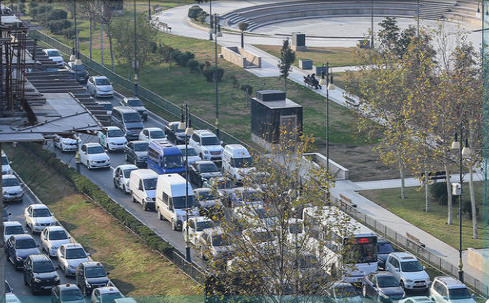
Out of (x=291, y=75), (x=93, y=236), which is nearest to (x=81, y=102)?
(x=93, y=236)

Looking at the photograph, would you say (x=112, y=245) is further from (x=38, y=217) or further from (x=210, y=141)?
(x=210, y=141)

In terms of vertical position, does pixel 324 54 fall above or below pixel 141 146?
above

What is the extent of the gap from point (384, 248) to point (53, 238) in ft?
49.0

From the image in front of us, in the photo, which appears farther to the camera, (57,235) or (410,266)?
(57,235)

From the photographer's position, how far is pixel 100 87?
76.6 m

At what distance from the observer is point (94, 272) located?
4322cm

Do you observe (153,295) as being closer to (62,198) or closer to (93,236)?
(93,236)

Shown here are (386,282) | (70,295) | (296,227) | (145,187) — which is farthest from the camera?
(145,187)

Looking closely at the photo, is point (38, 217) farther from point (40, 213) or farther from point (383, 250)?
point (383, 250)

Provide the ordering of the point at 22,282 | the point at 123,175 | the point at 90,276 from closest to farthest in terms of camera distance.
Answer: the point at 90,276, the point at 22,282, the point at 123,175

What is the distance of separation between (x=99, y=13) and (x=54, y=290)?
193 feet

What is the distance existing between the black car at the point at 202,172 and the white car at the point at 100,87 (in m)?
20.3

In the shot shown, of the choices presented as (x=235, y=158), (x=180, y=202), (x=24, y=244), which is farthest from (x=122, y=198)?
(x=24, y=244)

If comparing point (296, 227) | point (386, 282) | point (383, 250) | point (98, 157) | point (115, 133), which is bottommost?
point (386, 282)
